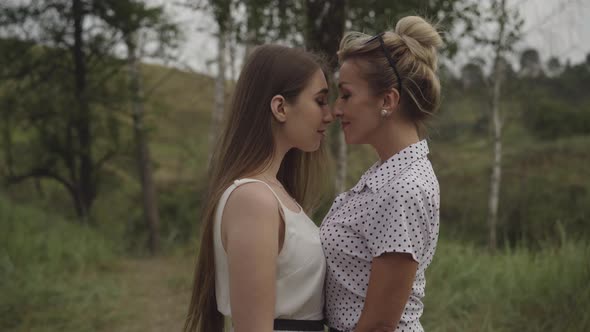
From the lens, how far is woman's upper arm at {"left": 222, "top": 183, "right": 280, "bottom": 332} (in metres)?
1.44

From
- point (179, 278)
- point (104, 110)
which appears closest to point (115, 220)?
point (104, 110)

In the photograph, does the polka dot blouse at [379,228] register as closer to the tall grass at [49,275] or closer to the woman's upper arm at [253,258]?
the woman's upper arm at [253,258]

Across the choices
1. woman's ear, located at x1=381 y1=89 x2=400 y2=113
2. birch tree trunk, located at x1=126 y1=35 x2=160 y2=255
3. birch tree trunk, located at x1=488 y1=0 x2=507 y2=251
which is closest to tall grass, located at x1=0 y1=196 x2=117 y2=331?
birch tree trunk, located at x1=126 y1=35 x2=160 y2=255

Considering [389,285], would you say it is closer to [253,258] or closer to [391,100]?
[253,258]

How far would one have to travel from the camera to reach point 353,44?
5.52ft

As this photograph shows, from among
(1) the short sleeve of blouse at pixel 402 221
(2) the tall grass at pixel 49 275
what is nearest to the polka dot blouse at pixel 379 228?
(1) the short sleeve of blouse at pixel 402 221

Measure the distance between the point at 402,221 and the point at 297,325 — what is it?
19.3 inches

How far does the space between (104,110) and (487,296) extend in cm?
847

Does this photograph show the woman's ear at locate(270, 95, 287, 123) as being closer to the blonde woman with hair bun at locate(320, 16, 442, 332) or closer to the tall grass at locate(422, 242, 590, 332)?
the blonde woman with hair bun at locate(320, 16, 442, 332)

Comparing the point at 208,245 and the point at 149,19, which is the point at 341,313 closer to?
the point at 208,245

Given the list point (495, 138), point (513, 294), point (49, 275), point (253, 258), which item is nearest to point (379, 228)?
point (253, 258)

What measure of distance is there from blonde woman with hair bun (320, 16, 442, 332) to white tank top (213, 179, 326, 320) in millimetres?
44

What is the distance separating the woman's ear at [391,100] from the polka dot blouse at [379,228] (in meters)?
0.13

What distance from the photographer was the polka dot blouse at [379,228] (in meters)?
1.45
